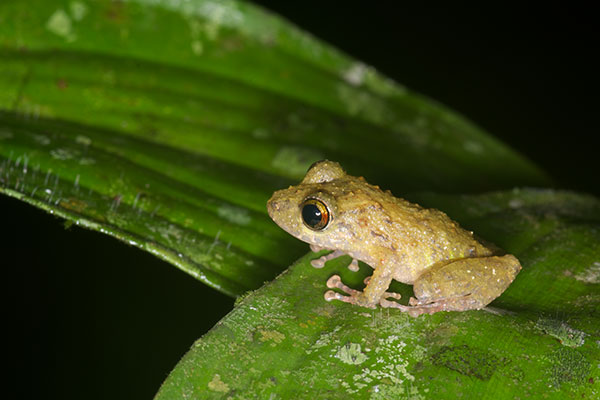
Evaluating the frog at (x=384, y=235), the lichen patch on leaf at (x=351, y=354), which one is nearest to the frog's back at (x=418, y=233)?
the frog at (x=384, y=235)

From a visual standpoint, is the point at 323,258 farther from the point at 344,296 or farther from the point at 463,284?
the point at 463,284

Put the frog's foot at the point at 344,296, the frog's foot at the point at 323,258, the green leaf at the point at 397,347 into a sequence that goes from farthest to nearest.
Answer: the frog's foot at the point at 323,258 < the frog's foot at the point at 344,296 < the green leaf at the point at 397,347

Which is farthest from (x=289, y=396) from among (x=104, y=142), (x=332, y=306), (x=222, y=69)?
(x=222, y=69)

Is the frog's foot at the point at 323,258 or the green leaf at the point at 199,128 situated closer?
the frog's foot at the point at 323,258

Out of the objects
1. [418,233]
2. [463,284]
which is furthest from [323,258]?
[463,284]

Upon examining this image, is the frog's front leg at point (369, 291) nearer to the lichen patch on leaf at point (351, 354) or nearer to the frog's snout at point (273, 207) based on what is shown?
the lichen patch on leaf at point (351, 354)

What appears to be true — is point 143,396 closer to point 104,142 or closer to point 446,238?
point 104,142
